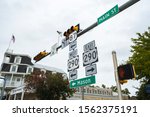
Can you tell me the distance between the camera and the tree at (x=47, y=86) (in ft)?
65.4

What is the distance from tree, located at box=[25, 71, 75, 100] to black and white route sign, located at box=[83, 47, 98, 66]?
14345mm

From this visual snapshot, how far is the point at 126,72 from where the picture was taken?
580 centimetres

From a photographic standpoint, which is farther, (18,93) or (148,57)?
(18,93)

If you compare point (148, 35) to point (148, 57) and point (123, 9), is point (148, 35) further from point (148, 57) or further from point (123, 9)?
point (123, 9)

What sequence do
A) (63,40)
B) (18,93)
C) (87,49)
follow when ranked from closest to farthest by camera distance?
(87,49)
(63,40)
(18,93)

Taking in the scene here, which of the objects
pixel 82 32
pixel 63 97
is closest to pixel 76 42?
pixel 82 32

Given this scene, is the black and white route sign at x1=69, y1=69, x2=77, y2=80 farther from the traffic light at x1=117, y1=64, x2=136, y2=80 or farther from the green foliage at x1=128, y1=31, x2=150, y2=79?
the green foliage at x1=128, y1=31, x2=150, y2=79

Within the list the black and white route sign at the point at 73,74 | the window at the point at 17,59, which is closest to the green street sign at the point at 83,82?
the black and white route sign at the point at 73,74

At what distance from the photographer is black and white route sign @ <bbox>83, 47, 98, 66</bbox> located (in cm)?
591

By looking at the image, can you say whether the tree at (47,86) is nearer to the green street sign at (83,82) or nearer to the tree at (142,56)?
the tree at (142,56)

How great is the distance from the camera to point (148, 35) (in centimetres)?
1733

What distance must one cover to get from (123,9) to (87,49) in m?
2.01

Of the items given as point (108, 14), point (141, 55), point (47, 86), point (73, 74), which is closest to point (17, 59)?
point (47, 86)

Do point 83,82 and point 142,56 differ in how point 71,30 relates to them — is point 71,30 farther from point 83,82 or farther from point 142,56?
point 142,56
